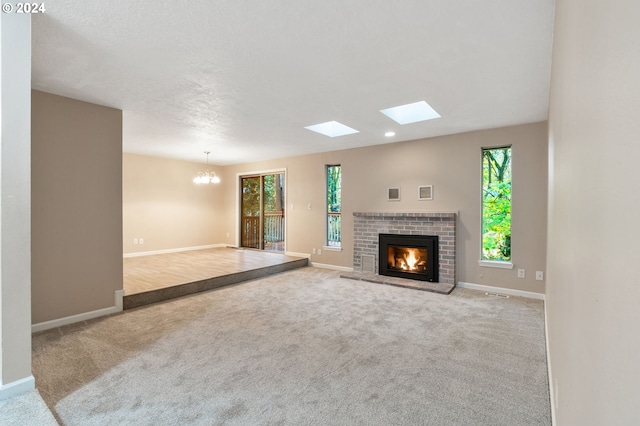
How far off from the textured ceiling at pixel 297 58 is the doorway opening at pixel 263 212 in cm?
365

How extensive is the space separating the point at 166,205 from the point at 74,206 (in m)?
4.14

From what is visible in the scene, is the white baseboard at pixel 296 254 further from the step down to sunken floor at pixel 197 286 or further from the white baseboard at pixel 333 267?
the step down to sunken floor at pixel 197 286

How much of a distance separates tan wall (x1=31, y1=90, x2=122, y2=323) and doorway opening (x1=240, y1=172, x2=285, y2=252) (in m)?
4.23

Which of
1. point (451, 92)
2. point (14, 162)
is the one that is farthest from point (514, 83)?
point (14, 162)

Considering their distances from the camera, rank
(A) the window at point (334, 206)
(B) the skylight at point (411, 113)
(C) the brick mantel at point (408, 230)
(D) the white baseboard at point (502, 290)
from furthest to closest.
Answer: (A) the window at point (334, 206), (C) the brick mantel at point (408, 230), (D) the white baseboard at point (502, 290), (B) the skylight at point (411, 113)

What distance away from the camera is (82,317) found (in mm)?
3465

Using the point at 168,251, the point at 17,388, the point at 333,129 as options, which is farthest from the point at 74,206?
the point at 168,251

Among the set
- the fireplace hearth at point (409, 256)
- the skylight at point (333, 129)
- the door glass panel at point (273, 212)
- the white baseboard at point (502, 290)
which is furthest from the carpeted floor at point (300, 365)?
the door glass panel at point (273, 212)

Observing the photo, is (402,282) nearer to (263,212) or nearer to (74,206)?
(263,212)

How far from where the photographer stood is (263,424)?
1.81m

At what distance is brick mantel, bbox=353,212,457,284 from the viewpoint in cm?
496

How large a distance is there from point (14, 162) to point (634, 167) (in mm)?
2964

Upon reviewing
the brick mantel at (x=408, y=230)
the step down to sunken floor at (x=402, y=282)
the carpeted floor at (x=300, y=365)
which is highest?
the brick mantel at (x=408, y=230)

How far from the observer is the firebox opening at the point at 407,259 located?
5.28 meters
